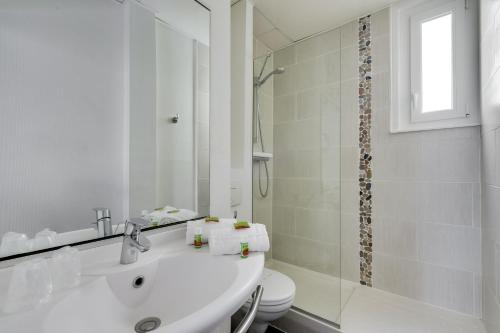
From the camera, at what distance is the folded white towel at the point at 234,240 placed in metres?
0.80

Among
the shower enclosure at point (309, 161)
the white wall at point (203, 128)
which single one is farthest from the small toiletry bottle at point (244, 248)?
the shower enclosure at point (309, 161)

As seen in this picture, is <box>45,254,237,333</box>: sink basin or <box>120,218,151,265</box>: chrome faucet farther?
<box>120,218,151,265</box>: chrome faucet

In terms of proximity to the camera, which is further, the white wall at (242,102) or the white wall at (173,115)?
the white wall at (242,102)

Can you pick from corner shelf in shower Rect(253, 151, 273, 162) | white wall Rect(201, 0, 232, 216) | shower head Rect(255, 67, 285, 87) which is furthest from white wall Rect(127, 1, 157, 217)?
shower head Rect(255, 67, 285, 87)

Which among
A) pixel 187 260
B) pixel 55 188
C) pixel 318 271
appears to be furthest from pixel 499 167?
pixel 55 188

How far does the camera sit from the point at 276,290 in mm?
1249

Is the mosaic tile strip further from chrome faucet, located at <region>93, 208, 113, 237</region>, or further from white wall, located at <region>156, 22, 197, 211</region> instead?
chrome faucet, located at <region>93, 208, 113, 237</region>

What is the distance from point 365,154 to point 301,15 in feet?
3.90

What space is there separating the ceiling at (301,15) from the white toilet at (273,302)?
1.88 meters

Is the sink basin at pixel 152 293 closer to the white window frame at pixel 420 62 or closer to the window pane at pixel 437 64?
the white window frame at pixel 420 62

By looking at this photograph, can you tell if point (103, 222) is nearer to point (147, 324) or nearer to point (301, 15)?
point (147, 324)

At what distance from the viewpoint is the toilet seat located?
116cm

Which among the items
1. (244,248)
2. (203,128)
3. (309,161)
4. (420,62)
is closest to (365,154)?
(309,161)

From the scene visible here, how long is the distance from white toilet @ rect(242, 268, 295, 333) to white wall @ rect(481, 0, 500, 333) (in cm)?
92
